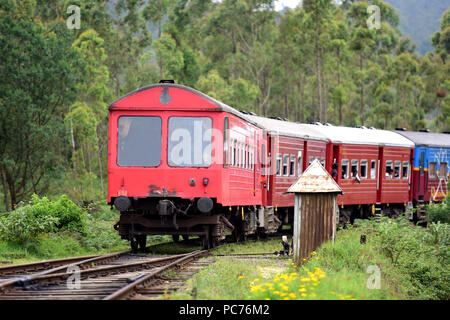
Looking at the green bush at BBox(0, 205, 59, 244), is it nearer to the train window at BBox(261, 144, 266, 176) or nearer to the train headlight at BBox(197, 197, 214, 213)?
the train headlight at BBox(197, 197, 214, 213)

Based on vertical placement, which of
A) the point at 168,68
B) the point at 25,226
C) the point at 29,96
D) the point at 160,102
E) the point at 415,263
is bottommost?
the point at 415,263

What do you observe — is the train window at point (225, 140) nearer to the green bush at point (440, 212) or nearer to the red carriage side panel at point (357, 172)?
the red carriage side panel at point (357, 172)

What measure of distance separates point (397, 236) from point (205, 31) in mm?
50142

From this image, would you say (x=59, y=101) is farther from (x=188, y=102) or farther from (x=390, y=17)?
(x=390, y=17)

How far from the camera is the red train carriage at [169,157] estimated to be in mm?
16203

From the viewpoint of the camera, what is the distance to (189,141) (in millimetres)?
16344

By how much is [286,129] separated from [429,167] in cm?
1069

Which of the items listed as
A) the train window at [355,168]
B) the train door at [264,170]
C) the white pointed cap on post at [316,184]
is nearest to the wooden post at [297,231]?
the white pointed cap on post at [316,184]

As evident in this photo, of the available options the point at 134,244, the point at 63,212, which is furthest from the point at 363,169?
the point at 63,212

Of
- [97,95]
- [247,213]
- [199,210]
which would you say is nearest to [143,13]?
[97,95]

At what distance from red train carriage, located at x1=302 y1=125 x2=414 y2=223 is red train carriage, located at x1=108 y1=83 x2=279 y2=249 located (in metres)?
10.3

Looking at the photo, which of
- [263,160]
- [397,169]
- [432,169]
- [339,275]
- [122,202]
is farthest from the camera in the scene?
[432,169]

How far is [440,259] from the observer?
17.3 metres

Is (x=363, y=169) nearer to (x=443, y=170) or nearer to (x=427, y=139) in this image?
(x=427, y=139)
